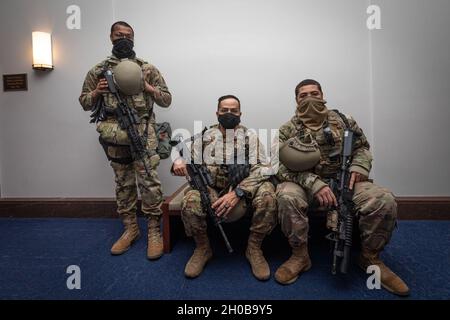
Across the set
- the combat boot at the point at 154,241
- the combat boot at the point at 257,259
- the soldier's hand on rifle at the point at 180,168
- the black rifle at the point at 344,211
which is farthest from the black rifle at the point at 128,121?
the black rifle at the point at 344,211

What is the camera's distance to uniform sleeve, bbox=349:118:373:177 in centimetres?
180

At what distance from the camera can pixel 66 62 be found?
275 cm

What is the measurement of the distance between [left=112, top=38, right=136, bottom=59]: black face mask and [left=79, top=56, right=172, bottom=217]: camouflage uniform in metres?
0.06

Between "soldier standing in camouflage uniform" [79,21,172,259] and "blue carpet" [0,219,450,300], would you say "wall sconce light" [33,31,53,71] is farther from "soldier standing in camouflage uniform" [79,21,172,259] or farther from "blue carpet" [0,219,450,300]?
"blue carpet" [0,219,450,300]

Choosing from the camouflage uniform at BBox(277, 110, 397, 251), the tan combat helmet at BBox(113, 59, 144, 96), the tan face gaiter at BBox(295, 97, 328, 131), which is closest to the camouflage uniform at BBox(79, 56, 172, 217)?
the tan combat helmet at BBox(113, 59, 144, 96)

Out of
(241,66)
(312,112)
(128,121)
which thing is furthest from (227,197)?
(241,66)

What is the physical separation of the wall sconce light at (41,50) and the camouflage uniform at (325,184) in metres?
2.58

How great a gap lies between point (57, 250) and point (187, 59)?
2.12 m

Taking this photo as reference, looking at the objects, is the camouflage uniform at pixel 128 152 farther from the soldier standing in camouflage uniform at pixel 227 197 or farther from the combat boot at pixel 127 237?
the soldier standing in camouflage uniform at pixel 227 197

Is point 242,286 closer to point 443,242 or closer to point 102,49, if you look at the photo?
point 443,242

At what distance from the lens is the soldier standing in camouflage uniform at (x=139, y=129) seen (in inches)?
79.0

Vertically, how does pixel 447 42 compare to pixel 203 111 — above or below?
above
